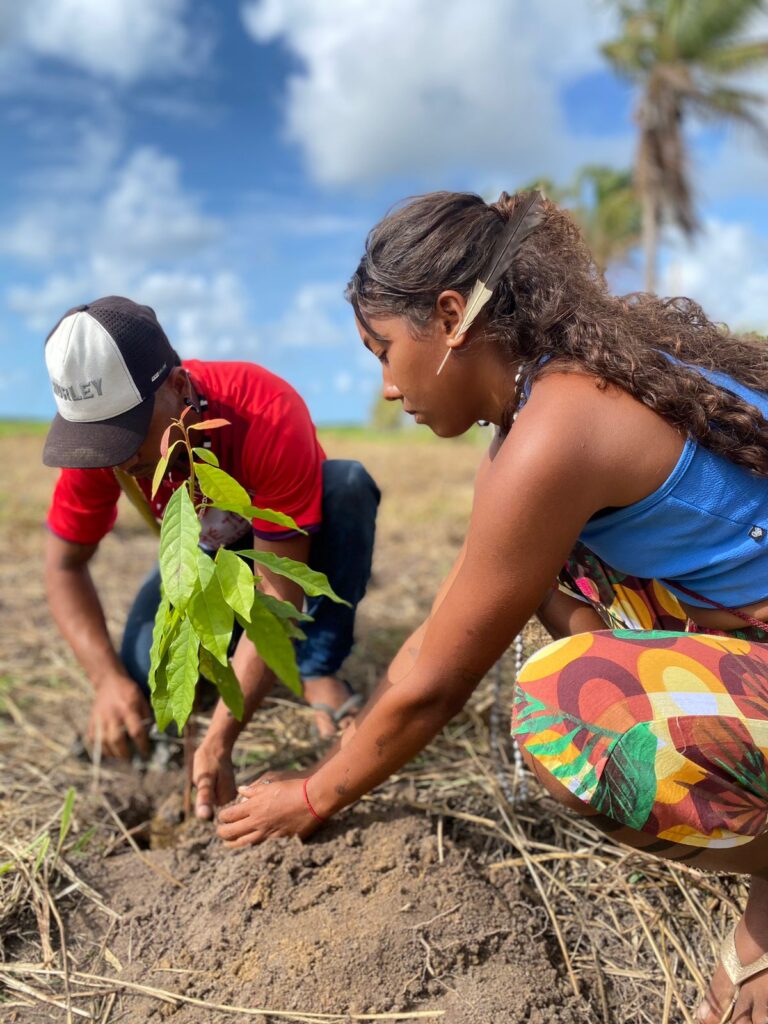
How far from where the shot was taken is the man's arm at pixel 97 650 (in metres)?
2.35

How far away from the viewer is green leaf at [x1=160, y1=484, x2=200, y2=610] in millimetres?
1370

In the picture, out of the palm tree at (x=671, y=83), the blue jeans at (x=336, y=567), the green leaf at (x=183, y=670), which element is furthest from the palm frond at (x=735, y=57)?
the green leaf at (x=183, y=670)

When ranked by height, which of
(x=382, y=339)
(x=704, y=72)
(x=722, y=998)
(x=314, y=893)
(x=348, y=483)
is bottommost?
(x=314, y=893)

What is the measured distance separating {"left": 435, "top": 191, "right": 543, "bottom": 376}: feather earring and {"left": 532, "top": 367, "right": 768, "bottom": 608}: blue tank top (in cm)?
39

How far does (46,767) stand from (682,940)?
5.71 ft

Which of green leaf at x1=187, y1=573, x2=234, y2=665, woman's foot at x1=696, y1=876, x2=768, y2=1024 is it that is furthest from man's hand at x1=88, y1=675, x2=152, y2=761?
woman's foot at x1=696, y1=876, x2=768, y2=1024

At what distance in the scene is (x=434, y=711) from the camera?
60.0 inches

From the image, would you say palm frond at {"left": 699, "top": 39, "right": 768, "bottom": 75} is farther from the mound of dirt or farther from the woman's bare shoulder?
the mound of dirt

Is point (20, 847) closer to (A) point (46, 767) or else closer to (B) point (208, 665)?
(A) point (46, 767)

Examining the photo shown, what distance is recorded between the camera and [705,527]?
4.73 ft

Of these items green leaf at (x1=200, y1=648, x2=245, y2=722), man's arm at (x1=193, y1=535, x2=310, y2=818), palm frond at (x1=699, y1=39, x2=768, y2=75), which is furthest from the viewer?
palm frond at (x1=699, y1=39, x2=768, y2=75)

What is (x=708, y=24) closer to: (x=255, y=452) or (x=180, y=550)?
(x=255, y=452)

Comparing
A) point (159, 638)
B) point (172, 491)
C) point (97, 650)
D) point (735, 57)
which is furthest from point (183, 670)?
point (735, 57)

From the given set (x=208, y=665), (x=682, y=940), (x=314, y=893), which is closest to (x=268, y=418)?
(x=208, y=665)
